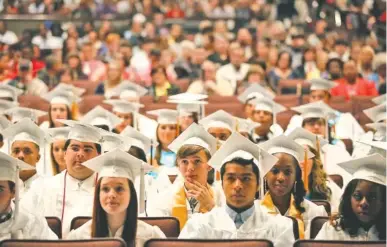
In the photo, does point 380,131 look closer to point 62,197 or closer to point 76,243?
point 62,197

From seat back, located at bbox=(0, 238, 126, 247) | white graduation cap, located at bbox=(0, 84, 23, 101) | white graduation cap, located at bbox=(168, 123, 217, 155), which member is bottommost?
seat back, located at bbox=(0, 238, 126, 247)

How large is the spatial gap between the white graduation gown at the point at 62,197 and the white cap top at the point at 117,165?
96 cm

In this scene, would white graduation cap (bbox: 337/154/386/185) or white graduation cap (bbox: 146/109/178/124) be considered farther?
white graduation cap (bbox: 146/109/178/124)

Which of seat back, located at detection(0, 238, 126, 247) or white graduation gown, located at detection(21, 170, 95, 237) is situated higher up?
white graduation gown, located at detection(21, 170, 95, 237)

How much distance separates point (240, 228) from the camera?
467cm

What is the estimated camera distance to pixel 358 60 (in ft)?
39.0

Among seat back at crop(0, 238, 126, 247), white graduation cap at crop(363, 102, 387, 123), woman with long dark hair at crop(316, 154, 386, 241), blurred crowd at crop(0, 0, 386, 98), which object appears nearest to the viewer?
seat back at crop(0, 238, 126, 247)

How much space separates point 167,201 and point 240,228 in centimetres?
123

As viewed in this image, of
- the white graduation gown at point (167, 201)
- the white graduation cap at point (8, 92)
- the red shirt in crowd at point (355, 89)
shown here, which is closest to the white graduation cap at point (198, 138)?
the white graduation gown at point (167, 201)

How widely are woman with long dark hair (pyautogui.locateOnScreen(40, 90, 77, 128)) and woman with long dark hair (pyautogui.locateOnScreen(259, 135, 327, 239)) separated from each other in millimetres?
3364

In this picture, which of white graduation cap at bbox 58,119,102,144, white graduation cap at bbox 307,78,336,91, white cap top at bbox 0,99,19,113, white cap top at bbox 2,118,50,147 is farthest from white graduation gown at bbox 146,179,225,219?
white graduation cap at bbox 307,78,336,91

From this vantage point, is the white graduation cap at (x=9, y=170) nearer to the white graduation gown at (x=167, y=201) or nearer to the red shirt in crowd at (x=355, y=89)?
the white graduation gown at (x=167, y=201)

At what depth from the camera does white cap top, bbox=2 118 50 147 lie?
641 centimetres

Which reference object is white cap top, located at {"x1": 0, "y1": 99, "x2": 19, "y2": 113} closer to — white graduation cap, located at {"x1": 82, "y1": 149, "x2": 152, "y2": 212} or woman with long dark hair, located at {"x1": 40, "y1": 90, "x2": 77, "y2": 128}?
woman with long dark hair, located at {"x1": 40, "y1": 90, "x2": 77, "y2": 128}
